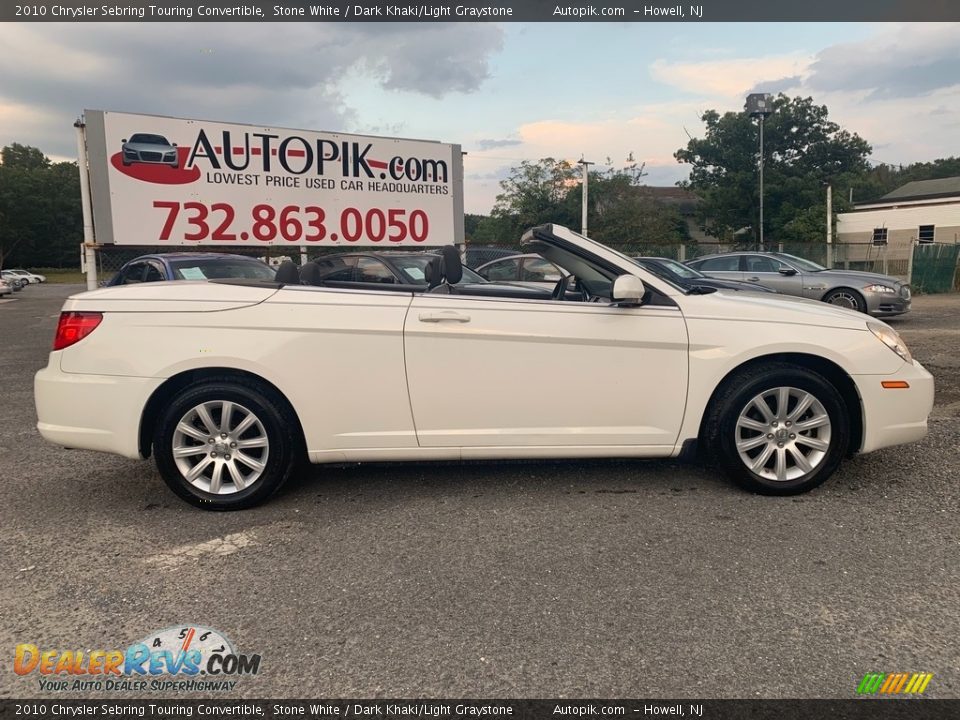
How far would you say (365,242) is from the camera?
428 inches

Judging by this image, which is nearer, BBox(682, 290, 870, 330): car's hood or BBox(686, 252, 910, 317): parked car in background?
BBox(682, 290, 870, 330): car's hood

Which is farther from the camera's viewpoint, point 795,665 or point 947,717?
point 795,665

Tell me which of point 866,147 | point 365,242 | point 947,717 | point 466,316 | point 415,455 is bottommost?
point 947,717

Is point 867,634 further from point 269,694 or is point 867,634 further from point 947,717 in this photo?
point 269,694

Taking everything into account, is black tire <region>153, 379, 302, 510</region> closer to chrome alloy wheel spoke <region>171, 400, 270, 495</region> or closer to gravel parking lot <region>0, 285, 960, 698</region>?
chrome alloy wheel spoke <region>171, 400, 270, 495</region>

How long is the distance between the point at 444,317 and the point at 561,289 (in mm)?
974

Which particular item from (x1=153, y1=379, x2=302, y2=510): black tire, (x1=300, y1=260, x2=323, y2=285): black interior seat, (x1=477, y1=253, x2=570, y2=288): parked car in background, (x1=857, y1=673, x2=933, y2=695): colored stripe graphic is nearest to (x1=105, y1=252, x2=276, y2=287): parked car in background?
(x1=477, y1=253, x2=570, y2=288): parked car in background

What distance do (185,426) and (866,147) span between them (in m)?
49.0

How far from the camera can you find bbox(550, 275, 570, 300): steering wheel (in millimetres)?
4212

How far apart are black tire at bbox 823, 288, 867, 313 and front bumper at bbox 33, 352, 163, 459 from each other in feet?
40.3

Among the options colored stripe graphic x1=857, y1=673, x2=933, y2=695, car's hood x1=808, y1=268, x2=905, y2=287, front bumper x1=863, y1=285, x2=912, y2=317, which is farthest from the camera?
car's hood x1=808, y1=268, x2=905, y2=287

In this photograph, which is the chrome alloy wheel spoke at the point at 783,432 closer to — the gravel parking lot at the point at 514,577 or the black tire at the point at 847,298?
the gravel parking lot at the point at 514,577

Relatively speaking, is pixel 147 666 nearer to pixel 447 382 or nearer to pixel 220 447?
pixel 220 447

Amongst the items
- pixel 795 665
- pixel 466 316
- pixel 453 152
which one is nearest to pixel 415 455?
pixel 466 316
